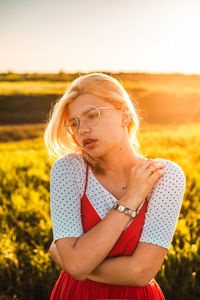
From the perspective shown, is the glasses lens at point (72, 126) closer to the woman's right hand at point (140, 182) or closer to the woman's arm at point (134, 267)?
the woman's right hand at point (140, 182)

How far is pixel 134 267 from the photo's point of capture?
1733 millimetres

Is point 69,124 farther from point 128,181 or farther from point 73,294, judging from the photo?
point 73,294

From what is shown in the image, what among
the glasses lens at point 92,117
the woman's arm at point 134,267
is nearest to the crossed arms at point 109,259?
the woman's arm at point 134,267

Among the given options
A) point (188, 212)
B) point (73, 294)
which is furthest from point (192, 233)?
point (73, 294)

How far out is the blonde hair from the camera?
6.29 feet

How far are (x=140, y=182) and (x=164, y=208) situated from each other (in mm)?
210

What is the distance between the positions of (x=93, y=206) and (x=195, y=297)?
1989 millimetres

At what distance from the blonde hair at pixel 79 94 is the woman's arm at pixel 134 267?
1.94 feet

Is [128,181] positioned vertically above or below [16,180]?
above

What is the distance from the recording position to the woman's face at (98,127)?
1.92 metres

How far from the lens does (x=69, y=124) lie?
2051 millimetres

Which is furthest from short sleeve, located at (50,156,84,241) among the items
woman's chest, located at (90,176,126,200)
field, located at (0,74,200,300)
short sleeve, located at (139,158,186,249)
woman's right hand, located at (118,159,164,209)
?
field, located at (0,74,200,300)

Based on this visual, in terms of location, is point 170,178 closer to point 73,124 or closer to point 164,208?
point 164,208

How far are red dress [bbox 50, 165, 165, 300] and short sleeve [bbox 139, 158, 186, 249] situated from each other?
59 millimetres
